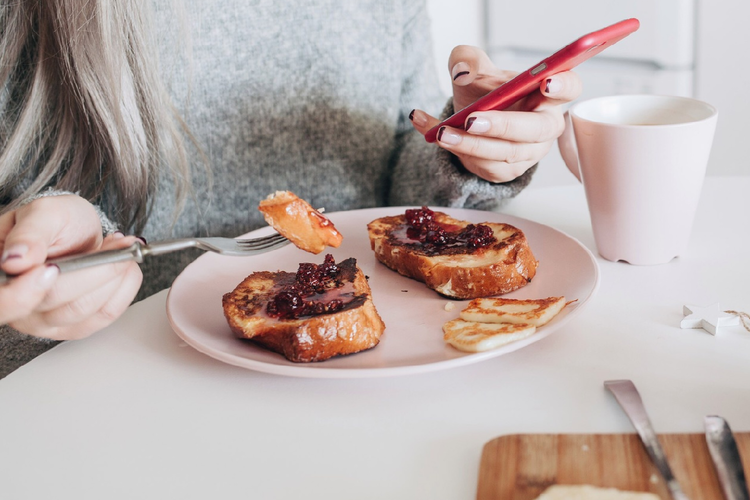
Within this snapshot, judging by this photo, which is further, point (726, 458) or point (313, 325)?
point (313, 325)

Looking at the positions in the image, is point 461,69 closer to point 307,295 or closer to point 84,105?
point 307,295

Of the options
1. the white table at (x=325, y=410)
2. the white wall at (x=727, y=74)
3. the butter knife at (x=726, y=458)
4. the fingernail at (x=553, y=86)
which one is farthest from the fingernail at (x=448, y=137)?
the white wall at (x=727, y=74)

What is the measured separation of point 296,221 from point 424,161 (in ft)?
2.62

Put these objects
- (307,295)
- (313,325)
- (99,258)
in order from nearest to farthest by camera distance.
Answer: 1. (99,258)
2. (313,325)
3. (307,295)

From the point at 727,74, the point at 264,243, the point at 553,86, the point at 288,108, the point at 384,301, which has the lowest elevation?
the point at 727,74

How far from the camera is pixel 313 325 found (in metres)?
1.00

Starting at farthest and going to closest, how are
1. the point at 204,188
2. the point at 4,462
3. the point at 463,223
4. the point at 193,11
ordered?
the point at 204,188 < the point at 193,11 < the point at 463,223 < the point at 4,462

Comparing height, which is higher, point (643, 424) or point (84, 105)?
point (84, 105)

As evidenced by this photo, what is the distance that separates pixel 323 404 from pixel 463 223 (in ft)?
2.11

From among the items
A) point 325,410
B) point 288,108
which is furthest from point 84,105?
point 325,410

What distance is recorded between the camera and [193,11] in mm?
1794

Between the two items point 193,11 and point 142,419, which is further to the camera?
point 193,11

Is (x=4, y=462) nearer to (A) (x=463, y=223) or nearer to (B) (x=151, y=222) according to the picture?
(A) (x=463, y=223)

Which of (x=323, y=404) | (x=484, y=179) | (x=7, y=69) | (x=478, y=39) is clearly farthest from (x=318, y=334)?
(x=478, y=39)
